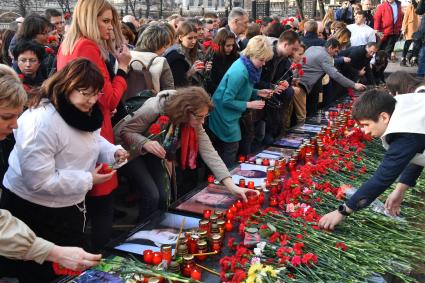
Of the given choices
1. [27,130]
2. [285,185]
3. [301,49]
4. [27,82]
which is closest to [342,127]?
[301,49]

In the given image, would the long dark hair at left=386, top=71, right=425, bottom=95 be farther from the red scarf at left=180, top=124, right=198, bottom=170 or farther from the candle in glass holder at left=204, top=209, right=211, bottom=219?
the candle in glass holder at left=204, top=209, right=211, bottom=219

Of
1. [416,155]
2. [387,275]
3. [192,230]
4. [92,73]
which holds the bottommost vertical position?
[387,275]

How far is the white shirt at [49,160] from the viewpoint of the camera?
6.81 ft

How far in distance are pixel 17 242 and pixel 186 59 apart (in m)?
3.07

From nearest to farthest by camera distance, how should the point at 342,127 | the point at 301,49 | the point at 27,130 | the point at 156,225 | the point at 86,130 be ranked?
the point at 27,130, the point at 86,130, the point at 156,225, the point at 342,127, the point at 301,49

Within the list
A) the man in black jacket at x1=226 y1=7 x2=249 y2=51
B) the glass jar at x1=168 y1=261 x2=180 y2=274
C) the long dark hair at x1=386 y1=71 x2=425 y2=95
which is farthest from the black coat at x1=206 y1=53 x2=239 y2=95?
the glass jar at x1=168 y1=261 x2=180 y2=274

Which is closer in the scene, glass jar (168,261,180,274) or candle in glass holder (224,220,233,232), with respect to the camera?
glass jar (168,261,180,274)

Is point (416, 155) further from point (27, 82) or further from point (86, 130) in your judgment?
point (27, 82)

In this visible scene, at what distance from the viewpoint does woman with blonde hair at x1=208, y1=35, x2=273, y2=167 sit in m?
3.96

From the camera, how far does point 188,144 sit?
9.82 ft

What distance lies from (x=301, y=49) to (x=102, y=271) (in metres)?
3.92

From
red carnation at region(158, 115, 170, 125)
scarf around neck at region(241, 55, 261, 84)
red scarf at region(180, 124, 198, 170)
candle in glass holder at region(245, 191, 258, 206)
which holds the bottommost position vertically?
candle in glass holder at region(245, 191, 258, 206)

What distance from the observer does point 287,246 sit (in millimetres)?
2125

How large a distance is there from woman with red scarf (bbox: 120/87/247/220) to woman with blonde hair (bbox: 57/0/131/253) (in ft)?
0.65
